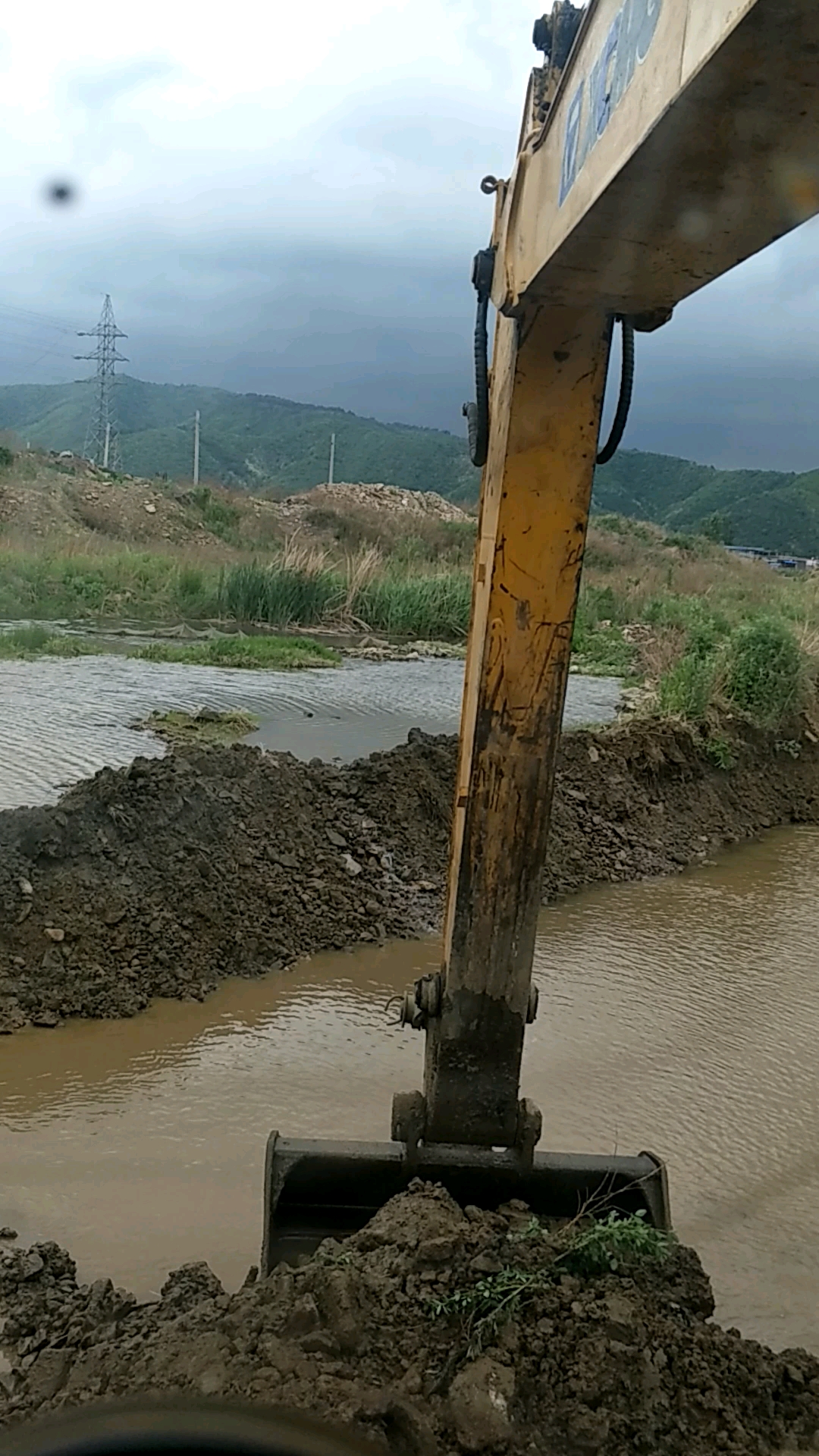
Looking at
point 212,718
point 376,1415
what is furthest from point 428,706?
point 376,1415

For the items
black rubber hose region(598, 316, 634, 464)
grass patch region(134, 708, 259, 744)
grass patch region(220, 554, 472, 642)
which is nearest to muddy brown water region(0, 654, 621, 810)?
grass patch region(134, 708, 259, 744)

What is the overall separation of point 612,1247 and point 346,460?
76.7 metres

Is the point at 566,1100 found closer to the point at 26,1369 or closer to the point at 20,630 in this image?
the point at 26,1369

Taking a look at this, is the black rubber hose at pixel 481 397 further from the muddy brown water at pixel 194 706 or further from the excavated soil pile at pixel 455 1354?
the muddy brown water at pixel 194 706

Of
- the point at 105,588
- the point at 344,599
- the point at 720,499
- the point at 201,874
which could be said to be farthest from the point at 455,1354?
the point at 720,499

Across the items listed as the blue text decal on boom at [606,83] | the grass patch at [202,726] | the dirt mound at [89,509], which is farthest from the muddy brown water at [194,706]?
the dirt mound at [89,509]

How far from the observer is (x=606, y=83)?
192 cm

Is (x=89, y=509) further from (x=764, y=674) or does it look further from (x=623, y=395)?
(x=623, y=395)

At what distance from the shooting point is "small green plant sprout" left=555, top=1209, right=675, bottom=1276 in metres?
2.73

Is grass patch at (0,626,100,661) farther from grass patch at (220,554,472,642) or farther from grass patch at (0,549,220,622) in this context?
grass patch at (220,554,472,642)

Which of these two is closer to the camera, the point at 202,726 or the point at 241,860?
the point at 241,860

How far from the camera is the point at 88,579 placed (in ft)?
59.9

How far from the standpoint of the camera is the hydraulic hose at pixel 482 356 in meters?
2.78

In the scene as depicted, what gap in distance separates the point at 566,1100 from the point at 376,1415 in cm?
241
